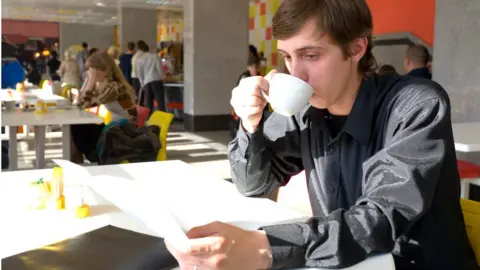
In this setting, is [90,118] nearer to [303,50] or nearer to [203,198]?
[203,198]

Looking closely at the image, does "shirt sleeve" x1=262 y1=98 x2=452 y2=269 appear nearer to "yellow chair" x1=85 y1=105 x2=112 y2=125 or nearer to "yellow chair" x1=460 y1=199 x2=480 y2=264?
"yellow chair" x1=460 y1=199 x2=480 y2=264

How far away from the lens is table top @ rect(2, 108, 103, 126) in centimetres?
414

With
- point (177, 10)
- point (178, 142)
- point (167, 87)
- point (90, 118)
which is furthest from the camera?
point (177, 10)

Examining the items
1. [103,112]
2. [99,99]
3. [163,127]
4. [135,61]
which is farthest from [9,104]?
[135,61]

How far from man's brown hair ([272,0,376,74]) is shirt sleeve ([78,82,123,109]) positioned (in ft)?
12.7

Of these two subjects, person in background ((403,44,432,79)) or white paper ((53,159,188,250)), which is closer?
white paper ((53,159,188,250))

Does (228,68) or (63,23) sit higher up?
(63,23)

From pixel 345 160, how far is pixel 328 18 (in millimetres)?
360

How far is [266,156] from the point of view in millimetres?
1477

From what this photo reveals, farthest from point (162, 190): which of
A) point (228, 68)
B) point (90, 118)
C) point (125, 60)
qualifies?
point (125, 60)

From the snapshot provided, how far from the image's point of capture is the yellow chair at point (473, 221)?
4.27 ft

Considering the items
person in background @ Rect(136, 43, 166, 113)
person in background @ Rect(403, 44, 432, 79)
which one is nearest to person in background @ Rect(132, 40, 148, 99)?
person in background @ Rect(136, 43, 166, 113)

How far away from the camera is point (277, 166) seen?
1.56m

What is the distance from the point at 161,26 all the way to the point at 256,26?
6.95 m
